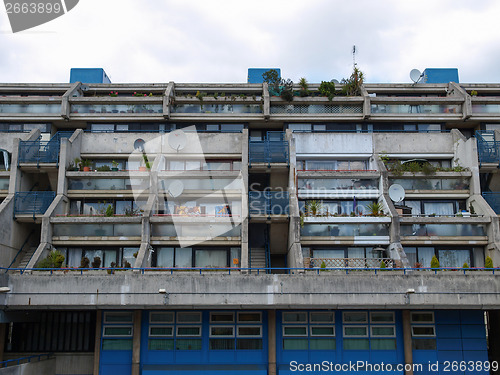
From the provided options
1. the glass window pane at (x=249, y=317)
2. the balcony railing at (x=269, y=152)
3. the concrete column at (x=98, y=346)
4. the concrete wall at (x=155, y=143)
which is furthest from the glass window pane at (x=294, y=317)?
the concrete wall at (x=155, y=143)

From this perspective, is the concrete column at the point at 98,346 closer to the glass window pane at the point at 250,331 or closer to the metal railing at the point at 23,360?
the metal railing at the point at 23,360

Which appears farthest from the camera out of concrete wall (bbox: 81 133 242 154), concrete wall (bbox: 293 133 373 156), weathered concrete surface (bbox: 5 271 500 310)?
concrete wall (bbox: 293 133 373 156)

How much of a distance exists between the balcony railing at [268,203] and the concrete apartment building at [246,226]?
0.32 feet

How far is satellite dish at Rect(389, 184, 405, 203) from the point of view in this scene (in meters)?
34.5

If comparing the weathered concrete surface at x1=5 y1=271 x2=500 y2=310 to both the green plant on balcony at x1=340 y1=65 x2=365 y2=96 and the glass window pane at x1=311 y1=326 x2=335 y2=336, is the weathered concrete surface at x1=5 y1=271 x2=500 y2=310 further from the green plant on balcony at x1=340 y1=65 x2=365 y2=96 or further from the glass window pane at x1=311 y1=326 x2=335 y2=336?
the green plant on balcony at x1=340 y1=65 x2=365 y2=96

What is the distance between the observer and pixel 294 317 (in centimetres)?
2702

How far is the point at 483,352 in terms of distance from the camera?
87.5ft

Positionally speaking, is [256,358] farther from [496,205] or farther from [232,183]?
[496,205]

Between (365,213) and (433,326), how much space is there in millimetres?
10005

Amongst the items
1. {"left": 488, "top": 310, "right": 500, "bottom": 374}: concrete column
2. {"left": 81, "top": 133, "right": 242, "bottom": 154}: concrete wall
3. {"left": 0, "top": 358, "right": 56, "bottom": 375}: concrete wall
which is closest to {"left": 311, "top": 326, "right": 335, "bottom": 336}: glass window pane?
{"left": 488, "top": 310, "right": 500, "bottom": 374}: concrete column

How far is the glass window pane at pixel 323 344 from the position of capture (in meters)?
26.7

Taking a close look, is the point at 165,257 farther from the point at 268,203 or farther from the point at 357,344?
the point at 357,344

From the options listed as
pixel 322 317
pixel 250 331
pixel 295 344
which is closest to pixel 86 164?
pixel 250 331

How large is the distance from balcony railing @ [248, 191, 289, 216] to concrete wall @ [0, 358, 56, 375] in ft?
48.4
